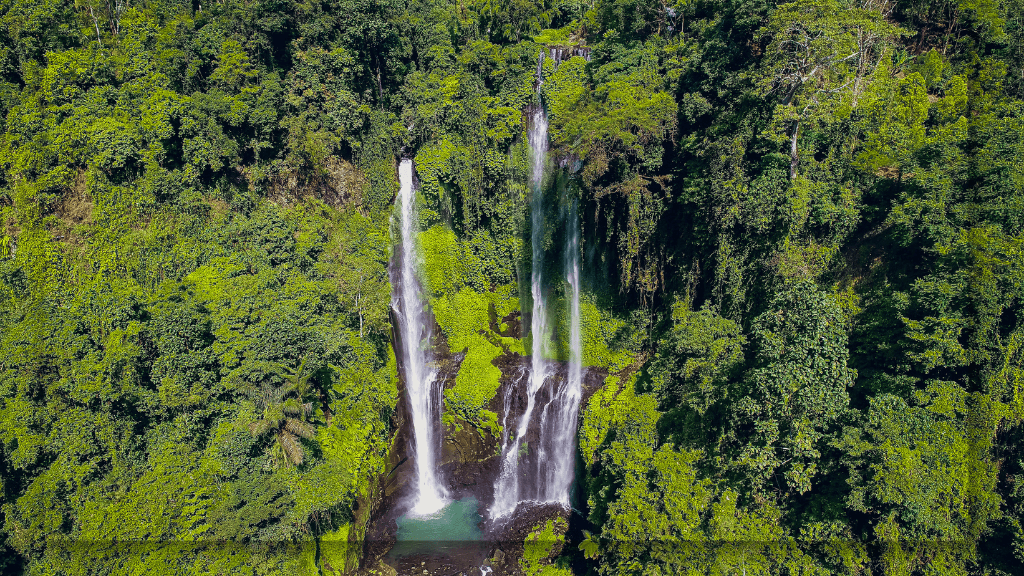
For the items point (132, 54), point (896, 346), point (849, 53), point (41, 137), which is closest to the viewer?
point (896, 346)

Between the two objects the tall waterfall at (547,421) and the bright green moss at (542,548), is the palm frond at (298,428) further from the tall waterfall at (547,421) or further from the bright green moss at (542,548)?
the bright green moss at (542,548)

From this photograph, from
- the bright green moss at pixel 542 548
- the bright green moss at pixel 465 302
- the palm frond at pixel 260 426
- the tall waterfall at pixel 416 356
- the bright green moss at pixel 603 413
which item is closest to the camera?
the palm frond at pixel 260 426

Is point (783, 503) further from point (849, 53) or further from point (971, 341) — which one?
point (849, 53)

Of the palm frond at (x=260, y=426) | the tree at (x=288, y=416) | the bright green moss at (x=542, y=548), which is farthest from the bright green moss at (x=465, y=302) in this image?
the palm frond at (x=260, y=426)

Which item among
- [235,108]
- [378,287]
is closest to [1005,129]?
[378,287]

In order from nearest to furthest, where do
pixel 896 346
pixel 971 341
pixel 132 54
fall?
pixel 971 341 → pixel 896 346 → pixel 132 54

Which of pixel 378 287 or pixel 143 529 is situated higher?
pixel 378 287

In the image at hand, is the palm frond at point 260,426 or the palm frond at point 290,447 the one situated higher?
the palm frond at point 260,426
